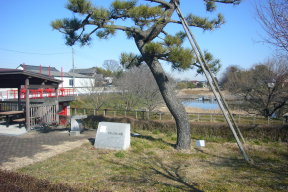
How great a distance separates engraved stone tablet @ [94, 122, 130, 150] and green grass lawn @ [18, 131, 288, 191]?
26 centimetres

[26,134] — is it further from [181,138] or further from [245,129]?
[245,129]

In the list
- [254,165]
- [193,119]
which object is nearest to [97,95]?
[193,119]

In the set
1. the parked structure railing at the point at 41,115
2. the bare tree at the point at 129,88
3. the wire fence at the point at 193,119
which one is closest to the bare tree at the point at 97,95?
the wire fence at the point at 193,119

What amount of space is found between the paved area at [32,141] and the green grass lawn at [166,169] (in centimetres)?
110

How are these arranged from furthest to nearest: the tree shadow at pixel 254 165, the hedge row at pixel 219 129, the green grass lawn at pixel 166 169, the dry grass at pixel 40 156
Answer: the hedge row at pixel 219 129
the dry grass at pixel 40 156
the tree shadow at pixel 254 165
the green grass lawn at pixel 166 169

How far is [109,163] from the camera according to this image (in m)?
6.17

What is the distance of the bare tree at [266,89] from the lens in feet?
50.2

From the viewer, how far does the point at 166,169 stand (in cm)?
573

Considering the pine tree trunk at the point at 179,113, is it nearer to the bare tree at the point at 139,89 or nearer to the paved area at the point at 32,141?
the paved area at the point at 32,141

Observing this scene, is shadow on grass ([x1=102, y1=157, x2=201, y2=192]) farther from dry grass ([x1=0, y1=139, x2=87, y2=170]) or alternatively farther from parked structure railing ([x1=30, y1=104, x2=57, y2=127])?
parked structure railing ([x1=30, y1=104, x2=57, y2=127])

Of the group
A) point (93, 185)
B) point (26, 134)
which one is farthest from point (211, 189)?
point (26, 134)

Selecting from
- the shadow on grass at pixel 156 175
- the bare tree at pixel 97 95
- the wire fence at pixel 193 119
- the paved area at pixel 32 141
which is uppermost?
the bare tree at pixel 97 95

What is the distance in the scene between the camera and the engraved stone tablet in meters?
7.52

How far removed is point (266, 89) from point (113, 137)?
46.1 ft
